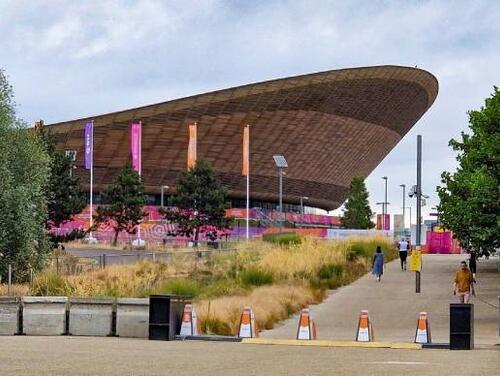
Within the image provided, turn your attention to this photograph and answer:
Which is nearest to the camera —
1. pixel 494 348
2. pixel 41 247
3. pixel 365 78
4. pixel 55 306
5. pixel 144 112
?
pixel 494 348

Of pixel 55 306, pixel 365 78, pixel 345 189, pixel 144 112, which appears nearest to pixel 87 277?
pixel 55 306

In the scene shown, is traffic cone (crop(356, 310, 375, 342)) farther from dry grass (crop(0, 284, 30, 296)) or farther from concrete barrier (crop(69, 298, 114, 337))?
dry grass (crop(0, 284, 30, 296))

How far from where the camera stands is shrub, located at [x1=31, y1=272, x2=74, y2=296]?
24438 mm

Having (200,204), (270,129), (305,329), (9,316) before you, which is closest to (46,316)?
(9,316)

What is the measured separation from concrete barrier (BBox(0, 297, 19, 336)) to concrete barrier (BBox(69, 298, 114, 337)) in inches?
46.1

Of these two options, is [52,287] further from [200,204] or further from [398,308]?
[200,204]

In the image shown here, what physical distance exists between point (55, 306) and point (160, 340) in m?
2.65

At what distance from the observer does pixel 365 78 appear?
92.7 metres

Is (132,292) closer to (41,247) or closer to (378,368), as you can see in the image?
(41,247)

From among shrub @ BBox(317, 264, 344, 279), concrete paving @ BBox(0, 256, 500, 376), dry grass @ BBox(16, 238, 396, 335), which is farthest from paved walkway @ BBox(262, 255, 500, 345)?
shrub @ BBox(317, 264, 344, 279)

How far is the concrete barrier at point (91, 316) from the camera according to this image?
787 inches

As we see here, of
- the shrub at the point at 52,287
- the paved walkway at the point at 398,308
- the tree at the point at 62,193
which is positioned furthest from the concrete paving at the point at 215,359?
the tree at the point at 62,193

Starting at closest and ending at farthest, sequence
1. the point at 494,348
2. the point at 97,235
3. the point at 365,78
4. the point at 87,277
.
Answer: the point at 494,348, the point at 87,277, the point at 97,235, the point at 365,78

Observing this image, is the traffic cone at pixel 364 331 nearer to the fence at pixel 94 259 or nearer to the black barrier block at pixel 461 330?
the black barrier block at pixel 461 330
